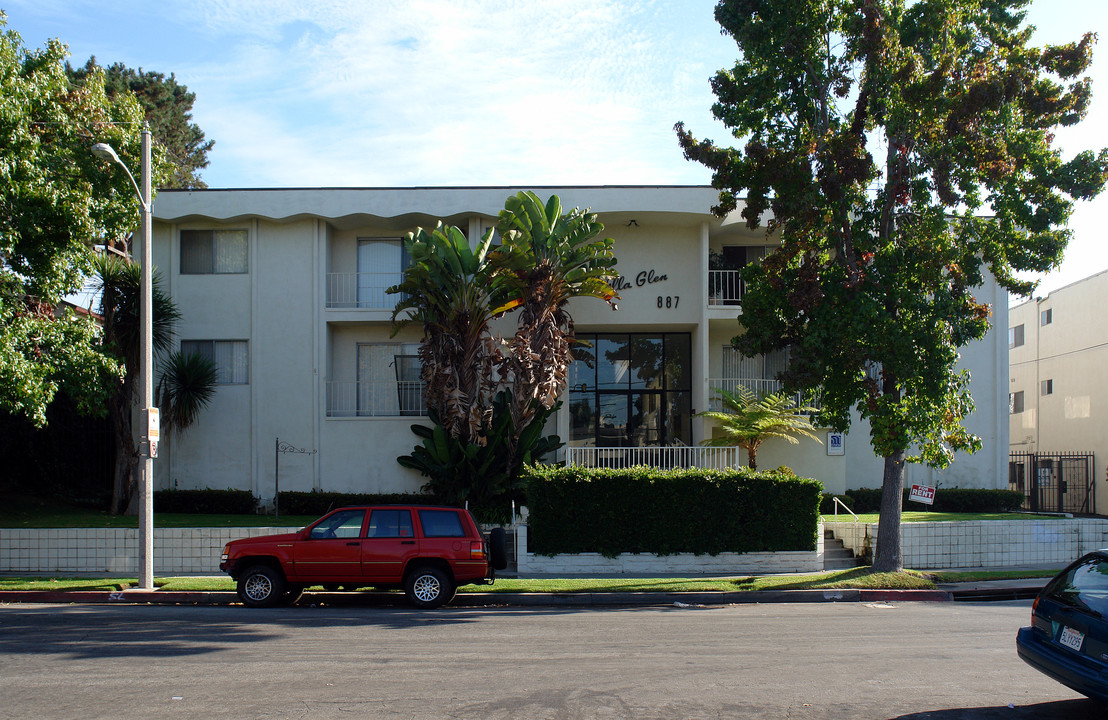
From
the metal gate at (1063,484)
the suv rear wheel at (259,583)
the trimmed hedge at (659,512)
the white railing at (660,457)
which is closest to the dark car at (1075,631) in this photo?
the trimmed hedge at (659,512)

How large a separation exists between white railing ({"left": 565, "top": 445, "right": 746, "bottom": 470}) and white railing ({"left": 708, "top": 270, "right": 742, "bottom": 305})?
4452 millimetres

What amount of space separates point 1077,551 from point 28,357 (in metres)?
21.3

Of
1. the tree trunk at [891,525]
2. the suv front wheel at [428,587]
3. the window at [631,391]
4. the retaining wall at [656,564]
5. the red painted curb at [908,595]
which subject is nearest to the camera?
the suv front wheel at [428,587]

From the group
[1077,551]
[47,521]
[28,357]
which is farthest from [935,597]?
[47,521]

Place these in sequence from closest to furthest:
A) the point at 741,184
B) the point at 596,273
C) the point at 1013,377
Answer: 1. the point at 741,184
2. the point at 596,273
3. the point at 1013,377

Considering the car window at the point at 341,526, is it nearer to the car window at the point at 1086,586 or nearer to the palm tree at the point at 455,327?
the palm tree at the point at 455,327

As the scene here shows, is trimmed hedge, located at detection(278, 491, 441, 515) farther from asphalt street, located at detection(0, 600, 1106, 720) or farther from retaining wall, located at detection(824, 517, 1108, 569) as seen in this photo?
retaining wall, located at detection(824, 517, 1108, 569)

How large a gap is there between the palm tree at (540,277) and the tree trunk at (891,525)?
7258 mm

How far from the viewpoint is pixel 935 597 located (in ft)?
47.0

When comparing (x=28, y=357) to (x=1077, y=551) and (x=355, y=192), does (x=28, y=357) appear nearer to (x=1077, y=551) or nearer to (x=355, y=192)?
(x=355, y=192)

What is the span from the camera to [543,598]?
13.6m

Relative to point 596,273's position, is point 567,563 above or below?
below

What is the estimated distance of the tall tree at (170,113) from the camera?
127 ft

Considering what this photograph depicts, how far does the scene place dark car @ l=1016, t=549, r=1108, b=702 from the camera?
6.24 meters
